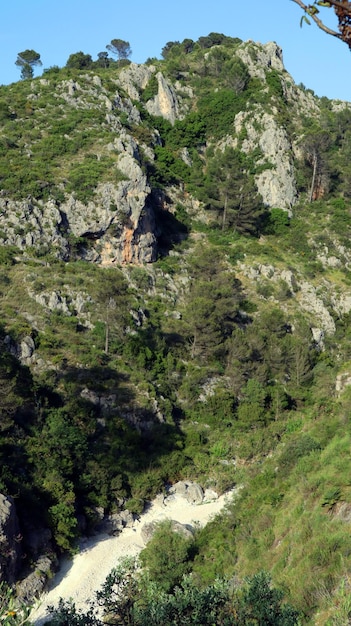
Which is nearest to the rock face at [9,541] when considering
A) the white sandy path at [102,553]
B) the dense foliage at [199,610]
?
the white sandy path at [102,553]

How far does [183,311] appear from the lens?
62938 millimetres

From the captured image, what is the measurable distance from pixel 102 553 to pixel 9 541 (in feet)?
22.6

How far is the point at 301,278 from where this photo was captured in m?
72.4

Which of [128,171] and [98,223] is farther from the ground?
[128,171]

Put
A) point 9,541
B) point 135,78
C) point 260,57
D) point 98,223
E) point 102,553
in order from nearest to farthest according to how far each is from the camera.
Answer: point 9,541 → point 102,553 → point 98,223 → point 135,78 → point 260,57

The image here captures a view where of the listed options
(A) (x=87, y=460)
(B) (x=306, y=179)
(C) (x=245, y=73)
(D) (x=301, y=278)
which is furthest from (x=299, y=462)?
(C) (x=245, y=73)

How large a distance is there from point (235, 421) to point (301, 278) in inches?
1084

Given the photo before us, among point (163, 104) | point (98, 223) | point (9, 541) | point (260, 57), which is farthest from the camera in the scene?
point (260, 57)

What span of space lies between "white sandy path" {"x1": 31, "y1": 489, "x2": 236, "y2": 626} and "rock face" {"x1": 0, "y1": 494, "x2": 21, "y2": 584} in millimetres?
2271

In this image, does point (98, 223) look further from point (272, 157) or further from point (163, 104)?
point (163, 104)

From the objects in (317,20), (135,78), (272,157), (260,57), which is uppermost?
(260,57)

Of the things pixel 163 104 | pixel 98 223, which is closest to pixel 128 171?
pixel 98 223

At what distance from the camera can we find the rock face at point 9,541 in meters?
30.7

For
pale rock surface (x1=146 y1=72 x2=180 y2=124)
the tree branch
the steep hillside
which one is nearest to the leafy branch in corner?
the tree branch
